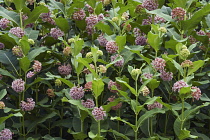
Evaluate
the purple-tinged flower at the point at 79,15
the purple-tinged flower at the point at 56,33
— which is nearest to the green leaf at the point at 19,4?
the purple-tinged flower at the point at 56,33

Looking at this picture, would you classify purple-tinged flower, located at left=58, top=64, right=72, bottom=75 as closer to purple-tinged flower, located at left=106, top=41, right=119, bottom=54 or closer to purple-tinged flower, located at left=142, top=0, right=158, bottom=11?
purple-tinged flower, located at left=106, top=41, right=119, bottom=54

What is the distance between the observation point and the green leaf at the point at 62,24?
2.92 m

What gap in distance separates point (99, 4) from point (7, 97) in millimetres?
1132

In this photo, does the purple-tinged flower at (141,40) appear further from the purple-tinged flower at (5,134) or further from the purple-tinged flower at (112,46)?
the purple-tinged flower at (5,134)

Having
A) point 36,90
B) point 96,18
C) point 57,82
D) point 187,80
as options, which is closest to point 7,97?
point 36,90

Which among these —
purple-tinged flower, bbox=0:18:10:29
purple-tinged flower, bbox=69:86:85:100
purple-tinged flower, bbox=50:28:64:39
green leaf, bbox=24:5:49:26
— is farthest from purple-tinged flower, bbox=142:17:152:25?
purple-tinged flower, bbox=0:18:10:29

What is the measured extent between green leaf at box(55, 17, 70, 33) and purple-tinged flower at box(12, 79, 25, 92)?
60cm

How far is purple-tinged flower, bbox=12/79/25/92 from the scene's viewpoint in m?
2.61

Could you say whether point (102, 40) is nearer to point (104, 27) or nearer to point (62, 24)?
point (104, 27)

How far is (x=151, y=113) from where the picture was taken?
2.44m

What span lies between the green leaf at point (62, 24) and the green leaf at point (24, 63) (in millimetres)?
469

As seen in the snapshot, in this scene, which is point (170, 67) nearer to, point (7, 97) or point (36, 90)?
point (36, 90)

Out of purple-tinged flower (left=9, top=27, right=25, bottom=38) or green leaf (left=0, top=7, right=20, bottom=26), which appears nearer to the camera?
purple-tinged flower (left=9, top=27, right=25, bottom=38)

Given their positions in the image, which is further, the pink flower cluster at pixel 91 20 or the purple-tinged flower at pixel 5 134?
the pink flower cluster at pixel 91 20
